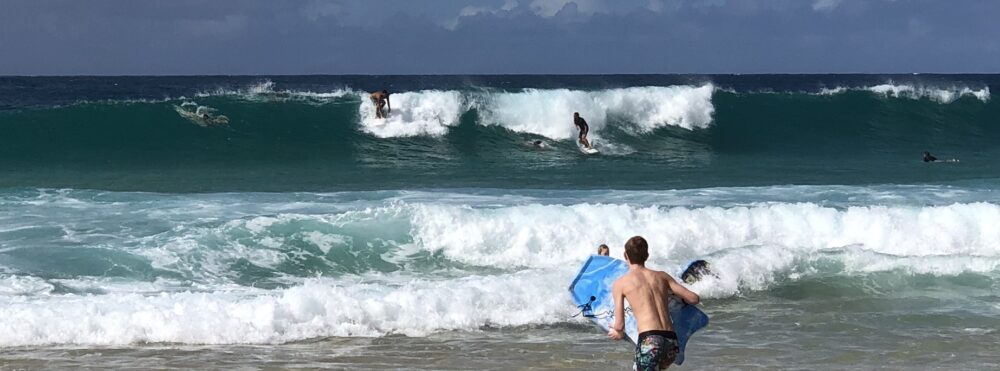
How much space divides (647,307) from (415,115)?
2033 centimetres

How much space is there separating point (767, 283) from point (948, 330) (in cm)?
206

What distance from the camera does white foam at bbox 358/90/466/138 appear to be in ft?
82.5

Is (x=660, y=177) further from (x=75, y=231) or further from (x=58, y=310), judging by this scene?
(x=58, y=310)

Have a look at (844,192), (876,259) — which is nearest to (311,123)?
(844,192)

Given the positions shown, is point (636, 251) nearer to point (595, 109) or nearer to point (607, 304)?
point (607, 304)

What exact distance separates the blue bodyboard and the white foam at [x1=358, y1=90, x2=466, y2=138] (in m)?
18.5

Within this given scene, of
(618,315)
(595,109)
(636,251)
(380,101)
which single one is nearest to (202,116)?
(380,101)

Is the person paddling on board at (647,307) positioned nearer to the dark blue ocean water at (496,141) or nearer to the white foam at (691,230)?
the white foam at (691,230)

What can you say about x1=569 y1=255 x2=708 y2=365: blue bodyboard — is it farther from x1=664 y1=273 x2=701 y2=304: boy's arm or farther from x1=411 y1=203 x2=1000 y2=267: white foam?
x1=411 y1=203 x2=1000 y2=267: white foam

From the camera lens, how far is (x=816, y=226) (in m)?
13.3

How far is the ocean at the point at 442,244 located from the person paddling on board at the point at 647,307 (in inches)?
76.2

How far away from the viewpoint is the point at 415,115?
2591 cm

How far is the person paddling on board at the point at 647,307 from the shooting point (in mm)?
5859

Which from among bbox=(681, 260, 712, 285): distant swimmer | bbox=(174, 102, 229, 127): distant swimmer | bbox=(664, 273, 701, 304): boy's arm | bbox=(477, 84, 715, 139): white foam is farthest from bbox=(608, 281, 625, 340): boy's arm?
bbox=(174, 102, 229, 127): distant swimmer
